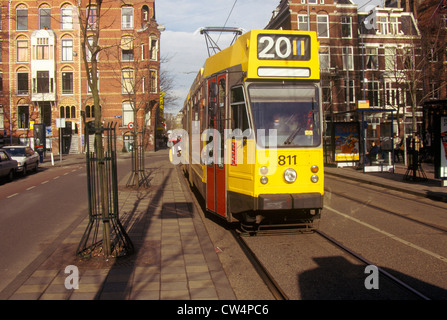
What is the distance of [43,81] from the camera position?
46.6 metres

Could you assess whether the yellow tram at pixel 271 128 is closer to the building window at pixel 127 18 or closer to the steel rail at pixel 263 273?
the steel rail at pixel 263 273

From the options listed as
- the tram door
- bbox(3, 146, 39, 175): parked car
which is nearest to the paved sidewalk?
the tram door

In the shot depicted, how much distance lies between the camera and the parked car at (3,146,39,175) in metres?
20.5

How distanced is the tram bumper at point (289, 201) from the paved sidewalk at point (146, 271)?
114 centimetres

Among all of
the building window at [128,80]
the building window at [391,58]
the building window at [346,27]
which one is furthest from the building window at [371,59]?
the building window at [128,80]

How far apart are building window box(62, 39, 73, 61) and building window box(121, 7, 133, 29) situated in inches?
263

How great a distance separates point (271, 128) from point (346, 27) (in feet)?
132

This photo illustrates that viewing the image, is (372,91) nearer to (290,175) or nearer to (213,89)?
(213,89)

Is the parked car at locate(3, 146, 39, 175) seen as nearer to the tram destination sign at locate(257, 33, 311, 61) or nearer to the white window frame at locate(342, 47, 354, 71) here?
the tram destination sign at locate(257, 33, 311, 61)

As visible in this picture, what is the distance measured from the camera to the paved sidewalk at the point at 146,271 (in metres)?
4.46

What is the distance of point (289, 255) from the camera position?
235 inches

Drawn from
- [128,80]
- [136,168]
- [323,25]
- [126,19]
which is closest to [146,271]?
[136,168]

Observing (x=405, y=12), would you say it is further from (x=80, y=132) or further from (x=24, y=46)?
(x=24, y=46)
